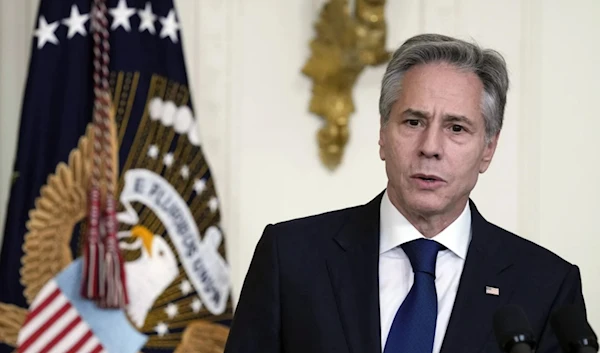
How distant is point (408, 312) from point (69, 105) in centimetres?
180

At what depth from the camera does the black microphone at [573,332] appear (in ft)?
5.19

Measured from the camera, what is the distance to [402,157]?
2283mm

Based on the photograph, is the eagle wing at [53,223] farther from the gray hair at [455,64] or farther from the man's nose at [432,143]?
the man's nose at [432,143]

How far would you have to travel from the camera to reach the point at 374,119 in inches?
164

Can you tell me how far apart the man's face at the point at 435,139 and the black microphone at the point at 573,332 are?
2.09 feet

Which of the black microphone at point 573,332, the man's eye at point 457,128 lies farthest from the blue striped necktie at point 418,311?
the black microphone at point 573,332

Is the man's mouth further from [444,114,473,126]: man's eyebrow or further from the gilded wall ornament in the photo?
the gilded wall ornament

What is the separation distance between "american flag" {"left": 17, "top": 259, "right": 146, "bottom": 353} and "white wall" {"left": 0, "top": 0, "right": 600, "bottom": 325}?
2.44 ft

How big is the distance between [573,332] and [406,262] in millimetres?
732

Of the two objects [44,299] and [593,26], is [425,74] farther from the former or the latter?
[593,26]

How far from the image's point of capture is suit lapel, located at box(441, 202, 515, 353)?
7.17 ft

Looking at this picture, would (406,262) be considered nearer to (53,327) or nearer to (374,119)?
(53,327)

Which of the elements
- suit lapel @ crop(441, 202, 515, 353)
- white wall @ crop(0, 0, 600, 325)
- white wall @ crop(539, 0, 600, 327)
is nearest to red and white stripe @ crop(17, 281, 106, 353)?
white wall @ crop(0, 0, 600, 325)

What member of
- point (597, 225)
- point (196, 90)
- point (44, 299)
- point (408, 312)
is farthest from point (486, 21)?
point (408, 312)
